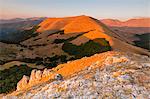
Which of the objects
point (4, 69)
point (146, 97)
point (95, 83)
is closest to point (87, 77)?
point (95, 83)

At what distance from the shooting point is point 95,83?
2034 centimetres

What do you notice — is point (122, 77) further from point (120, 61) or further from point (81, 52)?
point (81, 52)

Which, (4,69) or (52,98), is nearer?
(52,98)

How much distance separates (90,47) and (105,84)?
174 meters

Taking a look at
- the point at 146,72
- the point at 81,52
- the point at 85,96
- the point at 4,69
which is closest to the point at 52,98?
the point at 85,96

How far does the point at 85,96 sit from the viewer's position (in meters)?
19.5

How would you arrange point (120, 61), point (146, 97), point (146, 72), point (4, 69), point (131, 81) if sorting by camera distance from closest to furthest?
1. point (146, 97)
2. point (131, 81)
3. point (146, 72)
4. point (120, 61)
5. point (4, 69)

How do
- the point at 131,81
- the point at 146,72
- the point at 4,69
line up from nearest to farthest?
1. the point at 131,81
2. the point at 146,72
3. the point at 4,69

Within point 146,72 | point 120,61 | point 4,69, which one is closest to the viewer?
point 146,72

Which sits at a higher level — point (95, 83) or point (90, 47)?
point (95, 83)

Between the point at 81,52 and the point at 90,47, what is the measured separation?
6.07 m

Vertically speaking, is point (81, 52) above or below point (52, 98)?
below

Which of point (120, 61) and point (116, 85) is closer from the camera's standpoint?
point (116, 85)

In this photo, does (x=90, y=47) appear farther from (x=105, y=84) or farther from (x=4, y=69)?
(x=105, y=84)
